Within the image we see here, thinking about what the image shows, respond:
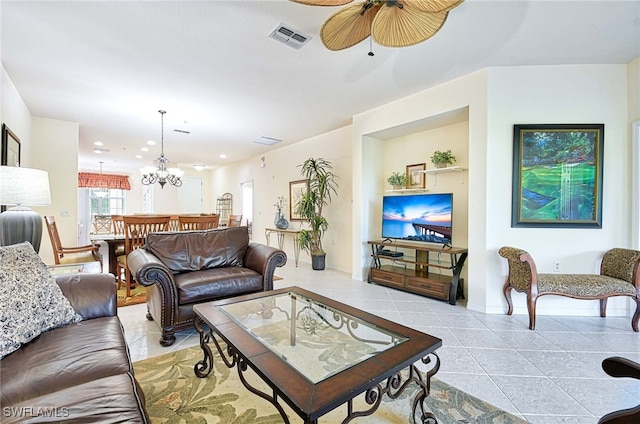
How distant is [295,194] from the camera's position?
20.6 feet

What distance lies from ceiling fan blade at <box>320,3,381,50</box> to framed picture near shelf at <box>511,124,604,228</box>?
2192 millimetres

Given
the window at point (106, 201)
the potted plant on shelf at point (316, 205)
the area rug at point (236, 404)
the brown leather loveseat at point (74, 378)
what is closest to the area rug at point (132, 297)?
the area rug at point (236, 404)

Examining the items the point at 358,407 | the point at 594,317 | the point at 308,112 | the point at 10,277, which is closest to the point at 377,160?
the point at 308,112

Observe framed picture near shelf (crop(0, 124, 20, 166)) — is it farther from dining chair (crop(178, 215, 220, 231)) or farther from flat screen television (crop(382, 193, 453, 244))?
flat screen television (crop(382, 193, 453, 244))

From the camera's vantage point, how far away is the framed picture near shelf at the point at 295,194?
19.8 ft

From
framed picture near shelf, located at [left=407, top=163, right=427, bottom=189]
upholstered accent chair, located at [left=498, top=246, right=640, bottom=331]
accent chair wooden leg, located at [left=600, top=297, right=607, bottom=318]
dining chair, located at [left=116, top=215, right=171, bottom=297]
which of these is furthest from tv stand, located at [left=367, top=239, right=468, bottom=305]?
dining chair, located at [left=116, top=215, right=171, bottom=297]

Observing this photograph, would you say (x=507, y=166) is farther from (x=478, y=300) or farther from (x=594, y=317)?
(x=594, y=317)

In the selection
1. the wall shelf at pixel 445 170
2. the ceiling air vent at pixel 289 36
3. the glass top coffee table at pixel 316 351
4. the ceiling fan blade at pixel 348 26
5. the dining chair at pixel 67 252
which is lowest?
the glass top coffee table at pixel 316 351

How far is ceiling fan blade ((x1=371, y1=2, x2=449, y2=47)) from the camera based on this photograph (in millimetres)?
1680

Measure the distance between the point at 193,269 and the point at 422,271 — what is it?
295 cm

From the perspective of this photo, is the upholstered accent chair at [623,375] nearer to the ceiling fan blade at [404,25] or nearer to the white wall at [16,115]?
the ceiling fan blade at [404,25]

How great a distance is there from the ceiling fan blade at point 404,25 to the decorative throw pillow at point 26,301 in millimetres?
2392

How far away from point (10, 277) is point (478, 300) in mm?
3791

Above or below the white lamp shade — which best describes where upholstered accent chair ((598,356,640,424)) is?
below
